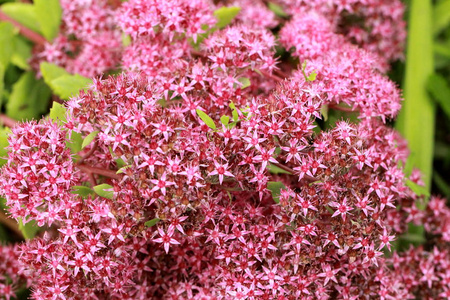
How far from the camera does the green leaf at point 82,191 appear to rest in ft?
4.48

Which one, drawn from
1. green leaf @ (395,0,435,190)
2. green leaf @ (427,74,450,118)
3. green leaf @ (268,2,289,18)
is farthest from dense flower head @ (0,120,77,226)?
green leaf @ (427,74,450,118)

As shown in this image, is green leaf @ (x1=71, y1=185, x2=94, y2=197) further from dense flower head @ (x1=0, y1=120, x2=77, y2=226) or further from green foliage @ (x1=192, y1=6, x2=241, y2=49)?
green foliage @ (x1=192, y1=6, x2=241, y2=49)

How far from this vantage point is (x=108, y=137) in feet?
4.09

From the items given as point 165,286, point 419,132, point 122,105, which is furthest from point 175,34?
point 419,132

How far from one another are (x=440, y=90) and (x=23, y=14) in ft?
5.77

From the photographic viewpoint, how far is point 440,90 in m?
2.01

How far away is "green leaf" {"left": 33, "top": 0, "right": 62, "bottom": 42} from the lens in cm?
200

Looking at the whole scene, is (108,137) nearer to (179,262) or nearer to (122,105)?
(122,105)

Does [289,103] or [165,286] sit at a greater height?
[289,103]

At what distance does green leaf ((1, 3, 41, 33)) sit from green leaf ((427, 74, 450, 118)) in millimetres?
1656

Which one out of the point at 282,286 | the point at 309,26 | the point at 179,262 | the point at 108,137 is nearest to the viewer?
the point at 108,137

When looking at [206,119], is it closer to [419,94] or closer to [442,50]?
[419,94]

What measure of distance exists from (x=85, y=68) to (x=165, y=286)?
0.92 metres

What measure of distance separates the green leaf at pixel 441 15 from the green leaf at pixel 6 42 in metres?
1.81
